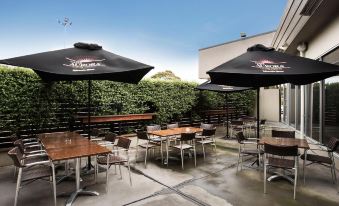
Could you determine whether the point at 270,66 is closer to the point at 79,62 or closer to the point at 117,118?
the point at 79,62

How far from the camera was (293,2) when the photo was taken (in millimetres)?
5555

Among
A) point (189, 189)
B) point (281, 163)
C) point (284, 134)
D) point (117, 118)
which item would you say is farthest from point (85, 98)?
point (281, 163)

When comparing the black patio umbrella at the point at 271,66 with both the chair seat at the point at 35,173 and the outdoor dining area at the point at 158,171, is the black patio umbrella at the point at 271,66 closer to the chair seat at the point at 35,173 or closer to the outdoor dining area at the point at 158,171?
the outdoor dining area at the point at 158,171

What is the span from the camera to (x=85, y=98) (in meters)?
8.09

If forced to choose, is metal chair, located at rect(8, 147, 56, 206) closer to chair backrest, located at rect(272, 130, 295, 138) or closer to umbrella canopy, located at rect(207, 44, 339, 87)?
umbrella canopy, located at rect(207, 44, 339, 87)

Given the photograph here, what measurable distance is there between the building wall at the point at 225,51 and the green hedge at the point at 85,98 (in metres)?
6.69

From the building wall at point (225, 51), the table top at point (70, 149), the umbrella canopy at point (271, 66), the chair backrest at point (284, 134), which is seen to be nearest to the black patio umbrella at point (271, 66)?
the umbrella canopy at point (271, 66)

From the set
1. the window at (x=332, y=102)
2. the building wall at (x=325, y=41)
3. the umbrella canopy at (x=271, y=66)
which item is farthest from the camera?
the window at (x=332, y=102)

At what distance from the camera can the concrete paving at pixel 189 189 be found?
3617mm

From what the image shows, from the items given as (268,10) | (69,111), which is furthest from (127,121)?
(268,10)

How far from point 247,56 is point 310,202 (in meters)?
2.52

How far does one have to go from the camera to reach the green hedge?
670cm

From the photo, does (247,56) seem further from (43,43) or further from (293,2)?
(43,43)

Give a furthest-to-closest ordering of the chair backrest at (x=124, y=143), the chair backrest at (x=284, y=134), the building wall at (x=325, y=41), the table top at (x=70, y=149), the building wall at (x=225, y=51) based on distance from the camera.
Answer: the building wall at (x=225, y=51) < the building wall at (x=325, y=41) < the chair backrest at (x=284, y=134) < the chair backrest at (x=124, y=143) < the table top at (x=70, y=149)
